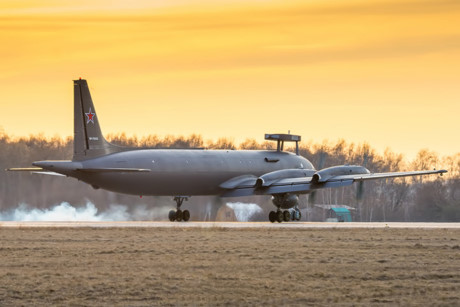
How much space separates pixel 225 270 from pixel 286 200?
3724 centimetres

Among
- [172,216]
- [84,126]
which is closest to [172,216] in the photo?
[172,216]

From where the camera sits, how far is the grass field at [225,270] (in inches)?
906

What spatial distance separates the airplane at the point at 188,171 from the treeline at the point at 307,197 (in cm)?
187

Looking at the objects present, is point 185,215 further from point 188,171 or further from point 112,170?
point 112,170

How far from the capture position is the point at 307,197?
111 metres

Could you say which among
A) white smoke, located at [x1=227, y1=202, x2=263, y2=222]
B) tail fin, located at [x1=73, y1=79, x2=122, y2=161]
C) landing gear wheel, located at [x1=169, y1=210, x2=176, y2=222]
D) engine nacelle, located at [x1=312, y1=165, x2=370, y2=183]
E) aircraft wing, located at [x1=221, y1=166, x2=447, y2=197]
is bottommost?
landing gear wheel, located at [x1=169, y1=210, x2=176, y2=222]

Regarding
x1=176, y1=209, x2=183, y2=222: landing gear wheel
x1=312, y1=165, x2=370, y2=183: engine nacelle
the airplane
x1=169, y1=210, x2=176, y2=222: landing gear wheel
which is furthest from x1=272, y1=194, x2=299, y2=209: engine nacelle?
x1=169, y1=210, x2=176, y2=222: landing gear wheel

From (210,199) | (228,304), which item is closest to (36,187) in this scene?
(210,199)

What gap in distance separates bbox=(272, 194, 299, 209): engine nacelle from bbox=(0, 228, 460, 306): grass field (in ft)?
61.9

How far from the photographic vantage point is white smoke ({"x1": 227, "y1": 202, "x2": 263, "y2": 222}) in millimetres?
82938

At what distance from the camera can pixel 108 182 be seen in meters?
60.5

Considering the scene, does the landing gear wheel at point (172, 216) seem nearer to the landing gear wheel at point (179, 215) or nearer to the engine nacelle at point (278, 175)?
the landing gear wheel at point (179, 215)

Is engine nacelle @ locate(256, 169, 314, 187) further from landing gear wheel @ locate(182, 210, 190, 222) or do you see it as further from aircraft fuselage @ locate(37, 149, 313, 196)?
landing gear wheel @ locate(182, 210, 190, 222)

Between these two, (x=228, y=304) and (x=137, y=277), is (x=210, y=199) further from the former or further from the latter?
(x=228, y=304)
